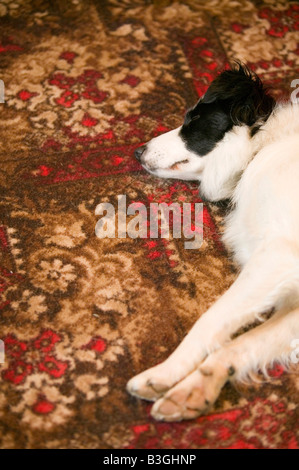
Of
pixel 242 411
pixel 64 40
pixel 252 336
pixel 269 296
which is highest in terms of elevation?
pixel 64 40

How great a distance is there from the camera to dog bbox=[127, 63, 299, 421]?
1.60 meters

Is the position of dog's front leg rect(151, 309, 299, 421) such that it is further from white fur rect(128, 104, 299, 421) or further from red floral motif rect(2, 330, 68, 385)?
red floral motif rect(2, 330, 68, 385)

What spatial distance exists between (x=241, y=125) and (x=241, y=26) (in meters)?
1.28

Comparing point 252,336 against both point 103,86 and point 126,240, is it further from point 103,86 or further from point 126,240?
point 103,86

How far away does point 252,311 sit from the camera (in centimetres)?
167

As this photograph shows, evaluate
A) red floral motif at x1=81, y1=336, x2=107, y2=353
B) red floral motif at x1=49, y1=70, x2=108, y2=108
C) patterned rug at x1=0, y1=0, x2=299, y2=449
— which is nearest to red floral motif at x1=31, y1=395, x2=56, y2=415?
patterned rug at x1=0, y1=0, x2=299, y2=449

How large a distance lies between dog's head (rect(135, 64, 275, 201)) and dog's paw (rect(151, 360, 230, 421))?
0.82m

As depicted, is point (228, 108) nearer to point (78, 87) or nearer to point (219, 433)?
point (78, 87)

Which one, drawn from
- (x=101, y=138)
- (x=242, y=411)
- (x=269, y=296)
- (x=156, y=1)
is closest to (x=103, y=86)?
(x=101, y=138)

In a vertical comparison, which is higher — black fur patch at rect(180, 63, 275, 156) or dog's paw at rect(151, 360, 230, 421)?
black fur patch at rect(180, 63, 275, 156)

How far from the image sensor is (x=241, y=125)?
1984 millimetres

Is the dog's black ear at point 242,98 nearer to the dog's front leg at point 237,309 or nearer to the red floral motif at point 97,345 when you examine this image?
the dog's front leg at point 237,309

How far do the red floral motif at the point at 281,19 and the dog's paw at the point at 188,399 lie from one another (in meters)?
2.14

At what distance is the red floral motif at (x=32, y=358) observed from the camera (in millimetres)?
1675
